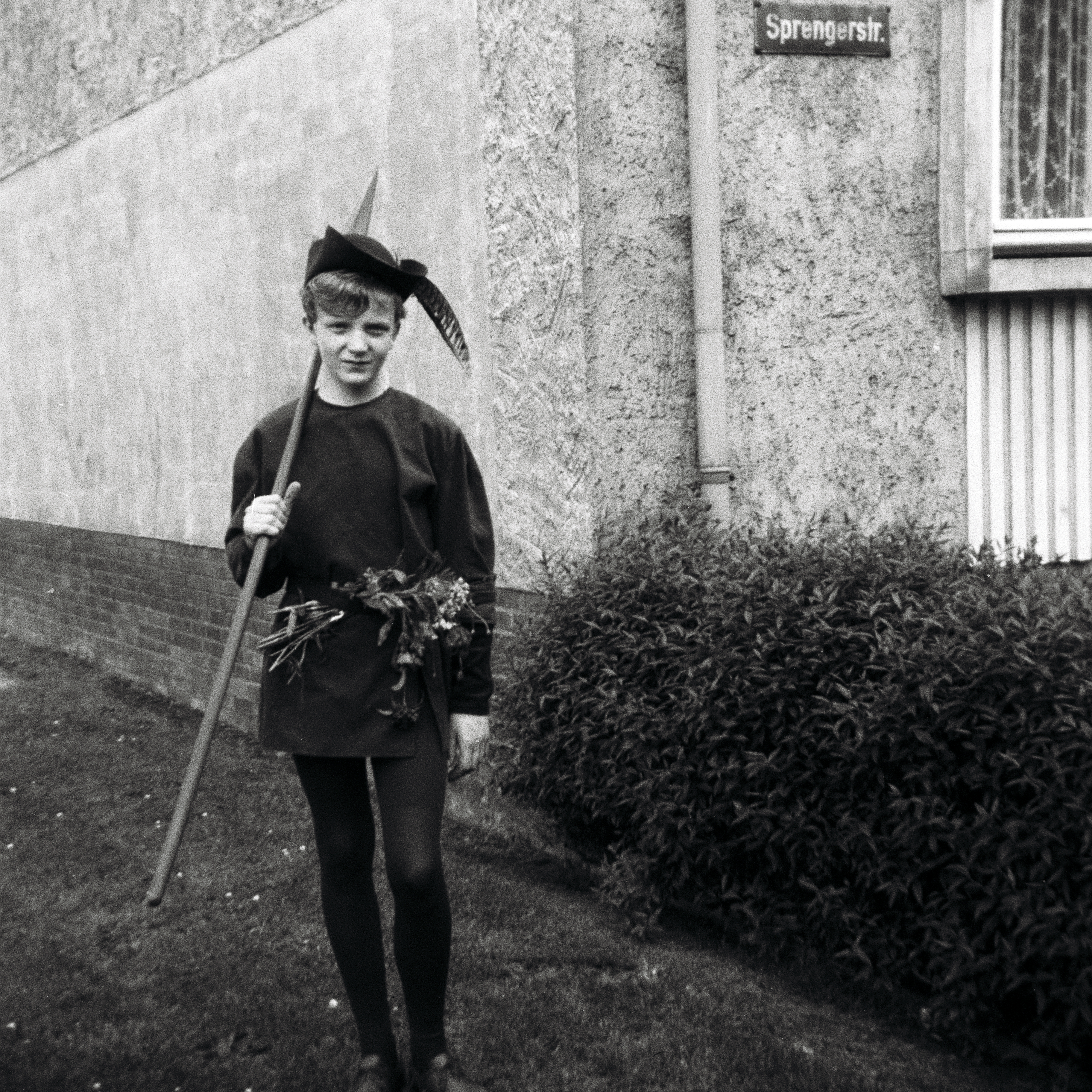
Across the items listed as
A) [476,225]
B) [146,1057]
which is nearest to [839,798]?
[146,1057]

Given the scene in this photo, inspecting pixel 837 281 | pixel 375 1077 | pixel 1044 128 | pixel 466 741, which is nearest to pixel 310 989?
pixel 375 1077

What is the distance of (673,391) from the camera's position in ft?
18.8

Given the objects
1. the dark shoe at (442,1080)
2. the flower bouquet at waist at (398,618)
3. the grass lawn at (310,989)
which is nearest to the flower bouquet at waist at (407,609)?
the flower bouquet at waist at (398,618)

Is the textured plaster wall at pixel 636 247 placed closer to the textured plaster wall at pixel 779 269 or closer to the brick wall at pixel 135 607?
the textured plaster wall at pixel 779 269

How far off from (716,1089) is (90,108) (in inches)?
304

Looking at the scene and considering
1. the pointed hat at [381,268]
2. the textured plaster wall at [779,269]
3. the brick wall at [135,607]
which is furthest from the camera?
the brick wall at [135,607]

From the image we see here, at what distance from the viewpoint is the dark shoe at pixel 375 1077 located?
3.66m

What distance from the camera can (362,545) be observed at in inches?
143

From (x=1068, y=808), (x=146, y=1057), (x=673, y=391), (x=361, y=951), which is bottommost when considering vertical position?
(x=146, y=1057)

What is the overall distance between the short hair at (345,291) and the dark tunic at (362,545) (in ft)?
0.77

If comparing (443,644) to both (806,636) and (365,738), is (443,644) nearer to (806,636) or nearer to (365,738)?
(365,738)

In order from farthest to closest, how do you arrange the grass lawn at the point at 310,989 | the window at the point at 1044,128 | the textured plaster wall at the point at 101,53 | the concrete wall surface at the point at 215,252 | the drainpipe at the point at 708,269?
the textured plaster wall at the point at 101,53 < the concrete wall surface at the point at 215,252 < the window at the point at 1044,128 < the drainpipe at the point at 708,269 < the grass lawn at the point at 310,989

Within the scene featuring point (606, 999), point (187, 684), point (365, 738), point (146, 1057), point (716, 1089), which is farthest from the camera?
point (187, 684)

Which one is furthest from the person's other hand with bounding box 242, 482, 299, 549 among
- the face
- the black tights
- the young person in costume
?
the black tights
